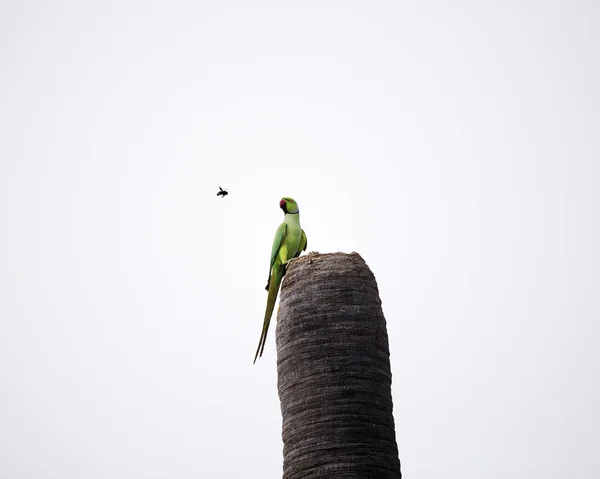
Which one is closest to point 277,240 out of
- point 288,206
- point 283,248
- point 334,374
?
point 283,248

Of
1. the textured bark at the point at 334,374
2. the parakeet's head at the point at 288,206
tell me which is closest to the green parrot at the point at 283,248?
the parakeet's head at the point at 288,206

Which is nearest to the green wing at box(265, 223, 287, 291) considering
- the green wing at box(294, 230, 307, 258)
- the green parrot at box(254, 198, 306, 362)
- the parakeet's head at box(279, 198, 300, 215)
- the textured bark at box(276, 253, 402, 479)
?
the green parrot at box(254, 198, 306, 362)

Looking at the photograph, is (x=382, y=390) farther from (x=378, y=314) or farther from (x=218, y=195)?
(x=218, y=195)

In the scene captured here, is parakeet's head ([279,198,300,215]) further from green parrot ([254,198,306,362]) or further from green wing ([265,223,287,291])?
green wing ([265,223,287,291])

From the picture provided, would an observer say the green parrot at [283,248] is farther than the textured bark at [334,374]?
Yes

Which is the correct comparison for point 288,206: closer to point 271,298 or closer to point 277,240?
point 277,240

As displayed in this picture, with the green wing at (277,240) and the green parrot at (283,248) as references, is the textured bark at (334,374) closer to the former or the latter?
the green parrot at (283,248)

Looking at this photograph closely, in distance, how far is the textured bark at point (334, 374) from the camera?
24.2 feet

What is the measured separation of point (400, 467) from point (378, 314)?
1.58 m

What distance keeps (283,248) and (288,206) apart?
2.77ft

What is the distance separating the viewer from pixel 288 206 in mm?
11992

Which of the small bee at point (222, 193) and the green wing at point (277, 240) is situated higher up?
the small bee at point (222, 193)

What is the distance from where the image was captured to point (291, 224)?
11820mm

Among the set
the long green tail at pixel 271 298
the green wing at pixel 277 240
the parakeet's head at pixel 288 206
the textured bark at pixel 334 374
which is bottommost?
the textured bark at pixel 334 374
